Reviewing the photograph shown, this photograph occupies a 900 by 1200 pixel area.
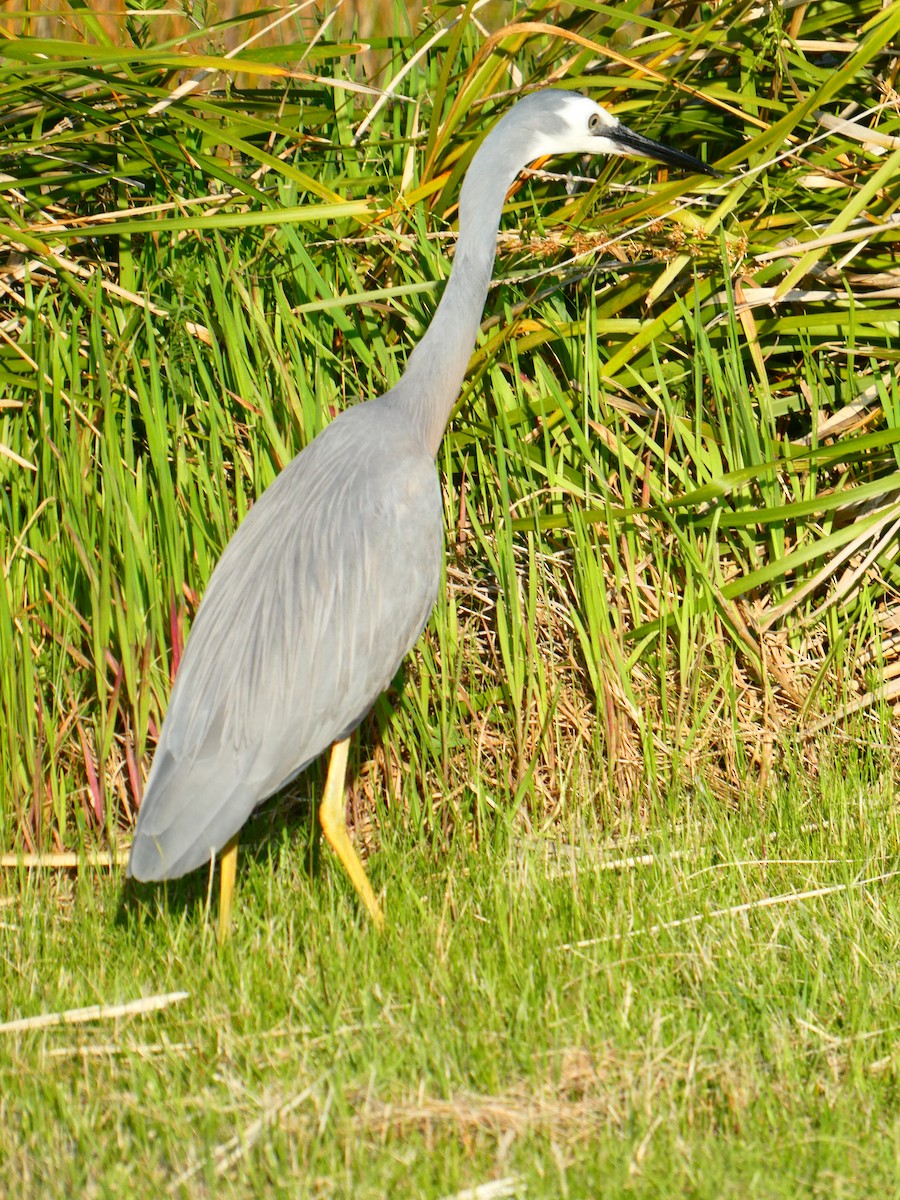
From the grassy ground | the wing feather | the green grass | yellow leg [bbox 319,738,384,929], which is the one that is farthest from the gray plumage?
the green grass

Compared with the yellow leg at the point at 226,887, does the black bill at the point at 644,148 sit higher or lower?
higher

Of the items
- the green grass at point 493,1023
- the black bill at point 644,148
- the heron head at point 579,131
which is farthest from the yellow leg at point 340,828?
the black bill at point 644,148

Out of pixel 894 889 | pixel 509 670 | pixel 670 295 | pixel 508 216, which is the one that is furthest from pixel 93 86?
pixel 894 889

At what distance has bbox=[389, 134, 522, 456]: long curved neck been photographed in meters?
3.40

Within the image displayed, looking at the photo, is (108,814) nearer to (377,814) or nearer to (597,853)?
(377,814)

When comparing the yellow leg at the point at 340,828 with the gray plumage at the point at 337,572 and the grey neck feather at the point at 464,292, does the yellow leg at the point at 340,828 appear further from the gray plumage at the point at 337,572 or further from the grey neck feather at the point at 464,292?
the grey neck feather at the point at 464,292

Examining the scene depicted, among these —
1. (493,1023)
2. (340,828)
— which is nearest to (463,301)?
(340,828)

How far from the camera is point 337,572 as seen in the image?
11.0 feet

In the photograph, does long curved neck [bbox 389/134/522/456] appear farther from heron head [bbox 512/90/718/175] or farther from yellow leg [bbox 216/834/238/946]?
yellow leg [bbox 216/834/238/946]

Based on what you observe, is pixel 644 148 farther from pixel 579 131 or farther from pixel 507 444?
pixel 507 444

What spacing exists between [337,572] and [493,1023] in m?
1.25

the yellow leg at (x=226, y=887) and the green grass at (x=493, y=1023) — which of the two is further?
the yellow leg at (x=226, y=887)

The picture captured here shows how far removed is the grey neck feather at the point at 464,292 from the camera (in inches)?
134

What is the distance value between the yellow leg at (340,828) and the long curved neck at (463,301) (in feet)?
2.94
